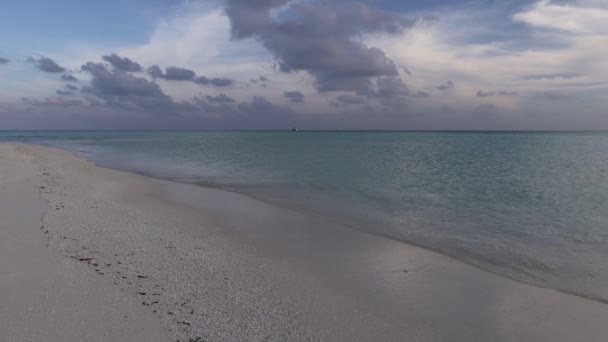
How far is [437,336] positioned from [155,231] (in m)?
7.96

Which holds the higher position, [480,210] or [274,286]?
[274,286]

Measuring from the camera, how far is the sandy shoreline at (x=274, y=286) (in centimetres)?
525

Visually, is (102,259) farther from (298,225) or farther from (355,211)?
(355,211)

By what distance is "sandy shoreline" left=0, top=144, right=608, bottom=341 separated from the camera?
5.25 metres

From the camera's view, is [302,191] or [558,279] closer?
[558,279]

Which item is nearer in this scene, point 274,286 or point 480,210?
point 274,286

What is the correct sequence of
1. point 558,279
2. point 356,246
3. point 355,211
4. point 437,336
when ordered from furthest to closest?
point 355,211 → point 356,246 → point 558,279 → point 437,336

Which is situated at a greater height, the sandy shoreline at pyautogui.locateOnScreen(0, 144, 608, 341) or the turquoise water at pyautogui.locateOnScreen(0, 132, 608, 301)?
the sandy shoreline at pyautogui.locateOnScreen(0, 144, 608, 341)

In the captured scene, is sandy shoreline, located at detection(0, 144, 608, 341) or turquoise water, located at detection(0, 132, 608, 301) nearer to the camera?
sandy shoreline, located at detection(0, 144, 608, 341)

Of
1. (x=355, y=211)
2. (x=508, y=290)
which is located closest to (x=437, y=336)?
(x=508, y=290)

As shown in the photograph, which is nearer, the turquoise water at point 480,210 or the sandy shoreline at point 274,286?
the sandy shoreline at point 274,286

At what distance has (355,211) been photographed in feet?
47.5

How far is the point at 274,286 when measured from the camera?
666 cm

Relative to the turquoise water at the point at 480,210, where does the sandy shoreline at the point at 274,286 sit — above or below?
above
